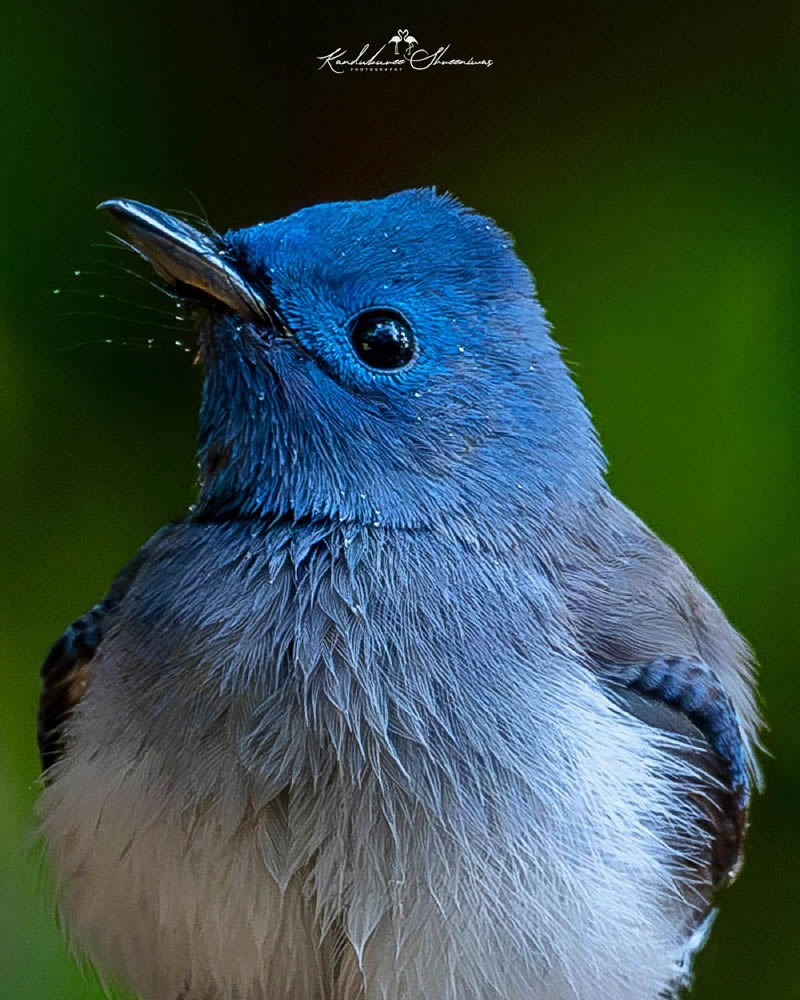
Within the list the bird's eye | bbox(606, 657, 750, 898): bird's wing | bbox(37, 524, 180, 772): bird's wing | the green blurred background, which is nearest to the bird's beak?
the bird's eye

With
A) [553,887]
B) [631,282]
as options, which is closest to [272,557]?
[553,887]

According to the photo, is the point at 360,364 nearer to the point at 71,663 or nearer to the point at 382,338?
the point at 382,338

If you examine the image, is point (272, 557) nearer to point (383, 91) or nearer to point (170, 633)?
point (170, 633)
